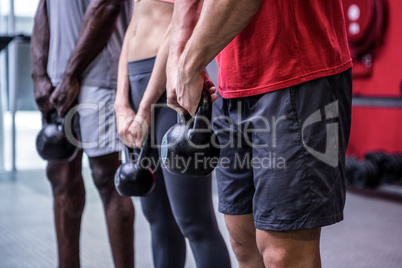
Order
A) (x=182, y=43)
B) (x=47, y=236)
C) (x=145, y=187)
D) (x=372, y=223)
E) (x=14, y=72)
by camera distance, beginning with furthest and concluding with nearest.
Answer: (x=14, y=72)
(x=372, y=223)
(x=47, y=236)
(x=145, y=187)
(x=182, y=43)

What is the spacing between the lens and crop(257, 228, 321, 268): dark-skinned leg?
876 millimetres

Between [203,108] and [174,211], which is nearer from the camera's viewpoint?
[203,108]

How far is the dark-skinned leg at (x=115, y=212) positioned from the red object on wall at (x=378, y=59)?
2.99 m

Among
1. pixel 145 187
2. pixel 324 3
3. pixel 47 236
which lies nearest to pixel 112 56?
pixel 145 187

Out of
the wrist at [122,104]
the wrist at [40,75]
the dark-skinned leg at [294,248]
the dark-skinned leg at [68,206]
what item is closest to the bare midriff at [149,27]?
the wrist at [122,104]

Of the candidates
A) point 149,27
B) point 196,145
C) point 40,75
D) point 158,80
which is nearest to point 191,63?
point 196,145

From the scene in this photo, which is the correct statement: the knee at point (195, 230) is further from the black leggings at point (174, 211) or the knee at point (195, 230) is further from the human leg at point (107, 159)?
the human leg at point (107, 159)

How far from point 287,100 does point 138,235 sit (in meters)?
1.98

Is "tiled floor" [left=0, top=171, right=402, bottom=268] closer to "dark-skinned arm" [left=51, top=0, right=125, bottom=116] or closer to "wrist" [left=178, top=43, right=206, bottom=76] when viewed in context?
"dark-skinned arm" [left=51, top=0, right=125, bottom=116]

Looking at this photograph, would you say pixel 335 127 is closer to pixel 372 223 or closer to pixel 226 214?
pixel 226 214

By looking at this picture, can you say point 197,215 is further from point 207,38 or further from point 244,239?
point 207,38

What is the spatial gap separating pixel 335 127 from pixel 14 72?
13.7 ft

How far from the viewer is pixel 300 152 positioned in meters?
0.86

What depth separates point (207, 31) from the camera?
866mm
